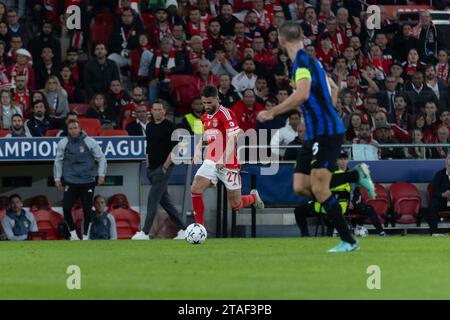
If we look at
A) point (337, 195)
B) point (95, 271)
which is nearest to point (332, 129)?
point (95, 271)

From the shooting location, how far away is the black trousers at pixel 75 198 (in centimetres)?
2061

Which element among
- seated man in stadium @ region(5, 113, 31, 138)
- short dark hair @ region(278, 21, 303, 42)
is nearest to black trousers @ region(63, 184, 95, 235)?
seated man in stadium @ region(5, 113, 31, 138)

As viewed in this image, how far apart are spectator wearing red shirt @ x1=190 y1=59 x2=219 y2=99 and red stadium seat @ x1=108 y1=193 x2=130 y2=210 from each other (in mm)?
2776

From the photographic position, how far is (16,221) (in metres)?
21.0

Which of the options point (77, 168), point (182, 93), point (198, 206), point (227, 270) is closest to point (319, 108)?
point (227, 270)

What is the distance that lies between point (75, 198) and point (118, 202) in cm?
112

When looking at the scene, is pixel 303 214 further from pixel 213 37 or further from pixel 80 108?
pixel 213 37

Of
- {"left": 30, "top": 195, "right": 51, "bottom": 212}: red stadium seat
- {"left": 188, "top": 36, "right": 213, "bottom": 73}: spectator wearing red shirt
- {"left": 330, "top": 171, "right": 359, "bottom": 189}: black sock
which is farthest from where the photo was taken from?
{"left": 188, "top": 36, "right": 213, "bottom": 73}: spectator wearing red shirt

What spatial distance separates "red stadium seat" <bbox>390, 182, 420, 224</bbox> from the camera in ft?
72.7

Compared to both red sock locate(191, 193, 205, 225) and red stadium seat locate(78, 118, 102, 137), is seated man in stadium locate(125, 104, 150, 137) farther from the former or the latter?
red sock locate(191, 193, 205, 225)

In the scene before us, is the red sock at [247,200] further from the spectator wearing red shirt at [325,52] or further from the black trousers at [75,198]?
the spectator wearing red shirt at [325,52]

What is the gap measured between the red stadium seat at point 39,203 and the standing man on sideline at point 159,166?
1987mm

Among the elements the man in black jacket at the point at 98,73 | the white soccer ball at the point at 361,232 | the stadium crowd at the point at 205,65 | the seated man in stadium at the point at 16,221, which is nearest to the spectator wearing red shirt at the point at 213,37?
the stadium crowd at the point at 205,65

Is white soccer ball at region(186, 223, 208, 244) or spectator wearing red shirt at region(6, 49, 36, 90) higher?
spectator wearing red shirt at region(6, 49, 36, 90)
